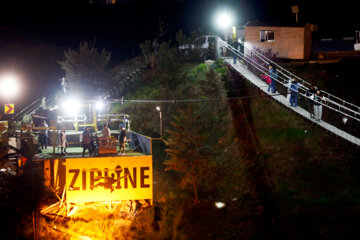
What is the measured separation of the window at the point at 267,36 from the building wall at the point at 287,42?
254 mm

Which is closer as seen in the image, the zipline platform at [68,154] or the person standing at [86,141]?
the person standing at [86,141]

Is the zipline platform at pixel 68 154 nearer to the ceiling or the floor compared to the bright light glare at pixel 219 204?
nearer to the ceiling

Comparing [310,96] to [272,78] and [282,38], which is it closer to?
[272,78]

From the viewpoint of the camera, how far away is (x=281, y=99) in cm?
2317

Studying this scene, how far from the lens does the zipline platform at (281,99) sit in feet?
63.3

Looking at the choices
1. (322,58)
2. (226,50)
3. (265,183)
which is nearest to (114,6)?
(226,50)

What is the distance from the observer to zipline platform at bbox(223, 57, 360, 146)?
63.3 ft

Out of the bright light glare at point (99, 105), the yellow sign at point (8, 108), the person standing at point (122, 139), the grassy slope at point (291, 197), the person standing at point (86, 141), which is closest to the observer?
the grassy slope at point (291, 197)

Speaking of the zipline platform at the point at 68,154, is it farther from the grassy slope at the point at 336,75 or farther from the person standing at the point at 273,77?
the grassy slope at the point at 336,75

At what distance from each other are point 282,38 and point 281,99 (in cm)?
1066

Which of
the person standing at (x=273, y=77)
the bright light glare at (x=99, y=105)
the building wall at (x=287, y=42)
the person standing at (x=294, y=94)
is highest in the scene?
the building wall at (x=287, y=42)

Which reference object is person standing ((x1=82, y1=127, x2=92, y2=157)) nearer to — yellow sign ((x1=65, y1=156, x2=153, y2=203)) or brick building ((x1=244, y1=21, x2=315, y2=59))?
yellow sign ((x1=65, y1=156, x2=153, y2=203))

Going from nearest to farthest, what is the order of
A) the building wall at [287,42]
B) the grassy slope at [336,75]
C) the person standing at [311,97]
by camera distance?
the person standing at [311,97]
the grassy slope at [336,75]
the building wall at [287,42]

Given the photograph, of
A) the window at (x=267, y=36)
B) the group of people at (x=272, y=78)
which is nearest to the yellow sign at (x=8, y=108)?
the group of people at (x=272, y=78)
